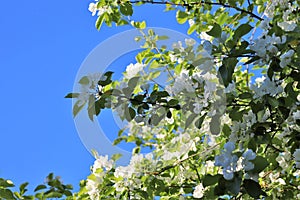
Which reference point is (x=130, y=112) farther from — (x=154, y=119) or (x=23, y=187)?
(x=23, y=187)

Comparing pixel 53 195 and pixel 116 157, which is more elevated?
pixel 116 157

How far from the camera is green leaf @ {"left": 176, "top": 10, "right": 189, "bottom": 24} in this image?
2.09 meters

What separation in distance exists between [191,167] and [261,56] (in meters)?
0.79

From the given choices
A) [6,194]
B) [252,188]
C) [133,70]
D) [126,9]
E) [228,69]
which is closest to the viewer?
[252,188]

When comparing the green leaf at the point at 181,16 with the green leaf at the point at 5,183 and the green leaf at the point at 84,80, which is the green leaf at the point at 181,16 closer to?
the green leaf at the point at 84,80

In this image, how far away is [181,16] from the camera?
6.88 feet

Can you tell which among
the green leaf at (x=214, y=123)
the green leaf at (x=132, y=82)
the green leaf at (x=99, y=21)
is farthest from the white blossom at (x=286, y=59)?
the green leaf at (x=99, y=21)

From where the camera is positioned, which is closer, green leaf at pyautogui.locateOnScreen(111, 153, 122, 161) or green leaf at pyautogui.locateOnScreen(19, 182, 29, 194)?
green leaf at pyautogui.locateOnScreen(19, 182, 29, 194)

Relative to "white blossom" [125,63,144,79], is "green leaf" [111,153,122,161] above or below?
below

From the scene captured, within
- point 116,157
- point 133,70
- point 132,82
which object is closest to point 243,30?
point 132,82

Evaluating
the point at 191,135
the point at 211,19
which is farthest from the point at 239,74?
the point at 191,135

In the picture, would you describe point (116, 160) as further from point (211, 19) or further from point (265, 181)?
point (211, 19)

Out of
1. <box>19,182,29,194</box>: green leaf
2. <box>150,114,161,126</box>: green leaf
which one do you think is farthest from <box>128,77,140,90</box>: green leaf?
<box>19,182,29,194</box>: green leaf

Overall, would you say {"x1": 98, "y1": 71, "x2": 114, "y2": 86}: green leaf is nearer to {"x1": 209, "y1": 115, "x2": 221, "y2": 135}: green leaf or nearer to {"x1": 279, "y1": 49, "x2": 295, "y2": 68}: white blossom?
{"x1": 209, "y1": 115, "x2": 221, "y2": 135}: green leaf
